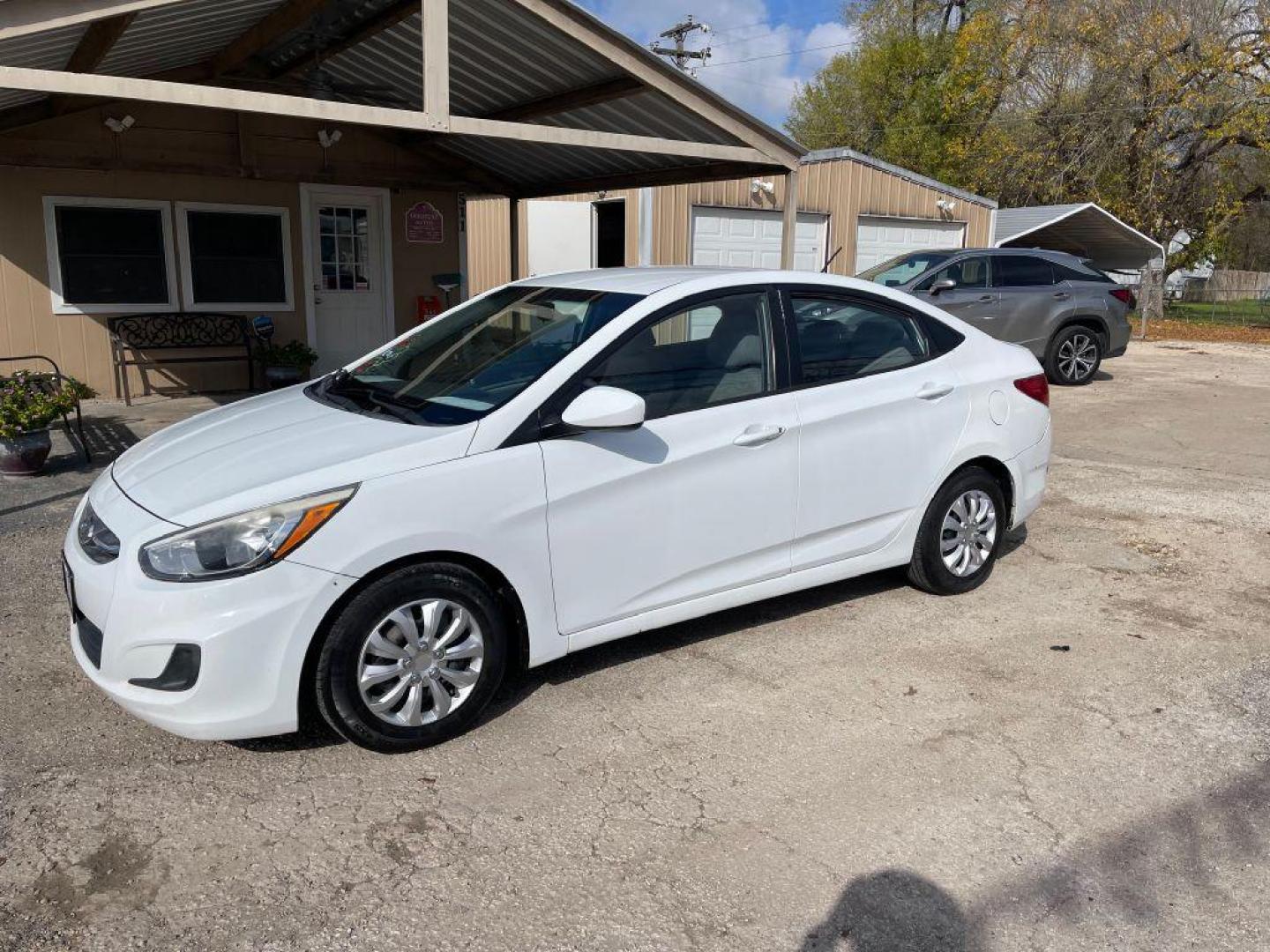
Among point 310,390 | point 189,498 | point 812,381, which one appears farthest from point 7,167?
point 812,381

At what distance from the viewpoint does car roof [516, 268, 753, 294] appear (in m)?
4.00

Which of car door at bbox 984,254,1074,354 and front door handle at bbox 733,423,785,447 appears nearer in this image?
front door handle at bbox 733,423,785,447

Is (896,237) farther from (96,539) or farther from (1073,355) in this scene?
(96,539)

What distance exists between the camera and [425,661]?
3.26 meters

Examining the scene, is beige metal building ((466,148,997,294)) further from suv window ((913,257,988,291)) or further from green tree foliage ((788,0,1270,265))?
green tree foliage ((788,0,1270,265))

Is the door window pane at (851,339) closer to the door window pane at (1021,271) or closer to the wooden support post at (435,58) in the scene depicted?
the wooden support post at (435,58)

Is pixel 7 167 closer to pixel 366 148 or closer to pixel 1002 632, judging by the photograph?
pixel 366 148

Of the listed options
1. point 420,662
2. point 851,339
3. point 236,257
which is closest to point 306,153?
point 236,257

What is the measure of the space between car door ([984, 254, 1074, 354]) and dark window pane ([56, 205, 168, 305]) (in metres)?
9.40

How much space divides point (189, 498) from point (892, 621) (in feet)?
10.0

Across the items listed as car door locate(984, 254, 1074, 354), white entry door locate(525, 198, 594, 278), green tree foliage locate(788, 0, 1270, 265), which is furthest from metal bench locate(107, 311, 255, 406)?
A: green tree foliage locate(788, 0, 1270, 265)

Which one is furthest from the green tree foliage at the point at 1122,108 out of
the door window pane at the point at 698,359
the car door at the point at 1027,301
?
the door window pane at the point at 698,359

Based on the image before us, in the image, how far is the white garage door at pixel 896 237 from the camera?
17.0 meters

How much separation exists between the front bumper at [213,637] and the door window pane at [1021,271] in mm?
10729
